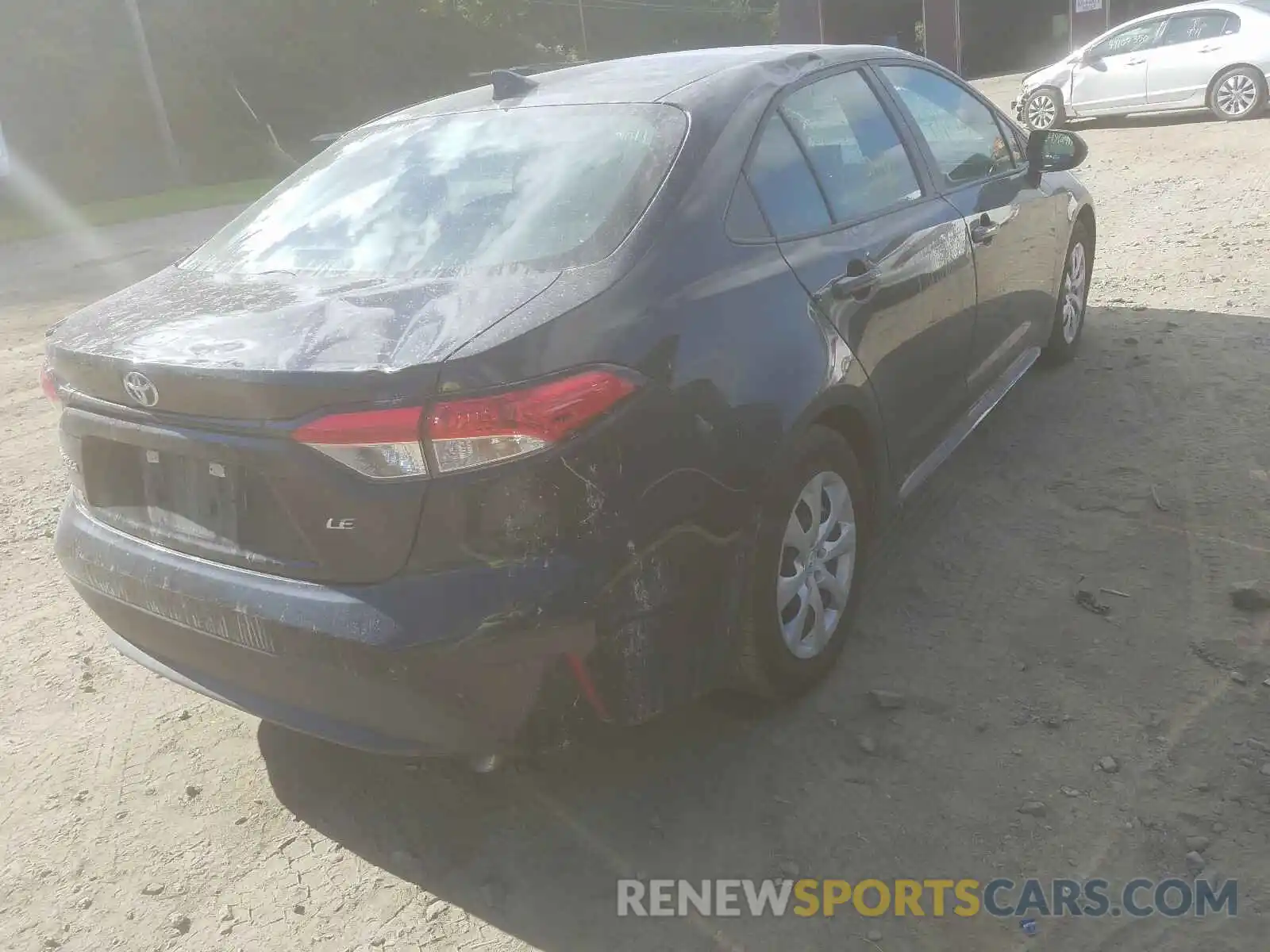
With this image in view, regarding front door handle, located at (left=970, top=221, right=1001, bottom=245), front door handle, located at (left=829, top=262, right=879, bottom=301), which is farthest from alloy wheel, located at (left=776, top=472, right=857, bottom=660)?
front door handle, located at (left=970, top=221, right=1001, bottom=245)

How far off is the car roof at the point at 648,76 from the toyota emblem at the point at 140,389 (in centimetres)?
142

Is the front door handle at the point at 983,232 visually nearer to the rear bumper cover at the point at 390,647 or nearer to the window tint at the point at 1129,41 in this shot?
the rear bumper cover at the point at 390,647

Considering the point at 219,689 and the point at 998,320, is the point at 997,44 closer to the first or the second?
the point at 998,320

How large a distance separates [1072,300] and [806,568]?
10.5 ft

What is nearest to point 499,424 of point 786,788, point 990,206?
point 786,788

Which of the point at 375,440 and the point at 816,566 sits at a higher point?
the point at 375,440

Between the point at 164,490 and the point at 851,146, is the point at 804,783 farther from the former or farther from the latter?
the point at 851,146

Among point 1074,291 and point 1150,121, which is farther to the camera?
point 1150,121

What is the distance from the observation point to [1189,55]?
Result: 44.1 feet

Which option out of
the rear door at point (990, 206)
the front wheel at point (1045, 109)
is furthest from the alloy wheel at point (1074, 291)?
the front wheel at point (1045, 109)

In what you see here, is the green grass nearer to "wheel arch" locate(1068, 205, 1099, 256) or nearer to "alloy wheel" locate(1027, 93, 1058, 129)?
"alloy wheel" locate(1027, 93, 1058, 129)

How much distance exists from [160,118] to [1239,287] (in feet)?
80.9

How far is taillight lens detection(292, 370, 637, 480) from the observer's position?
2113 mm

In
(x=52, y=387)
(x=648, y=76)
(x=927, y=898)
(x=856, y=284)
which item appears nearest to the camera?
(x=927, y=898)
